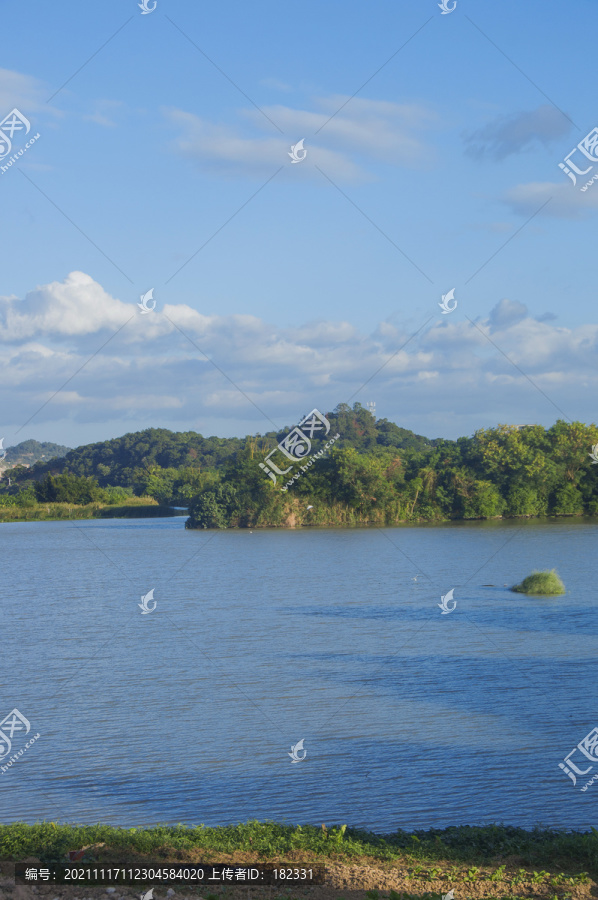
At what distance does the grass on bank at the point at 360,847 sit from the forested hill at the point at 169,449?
91849mm

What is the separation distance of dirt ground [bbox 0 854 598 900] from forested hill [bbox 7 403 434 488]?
92.7 meters

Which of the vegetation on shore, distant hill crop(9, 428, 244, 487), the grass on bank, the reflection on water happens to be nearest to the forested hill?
distant hill crop(9, 428, 244, 487)

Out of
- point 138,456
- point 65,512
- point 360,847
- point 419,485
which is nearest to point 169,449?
point 138,456

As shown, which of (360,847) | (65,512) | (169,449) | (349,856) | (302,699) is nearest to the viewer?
(349,856)

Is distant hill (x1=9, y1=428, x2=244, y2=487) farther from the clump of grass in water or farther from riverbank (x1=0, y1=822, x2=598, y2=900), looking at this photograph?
riverbank (x1=0, y1=822, x2=598, y2=900)

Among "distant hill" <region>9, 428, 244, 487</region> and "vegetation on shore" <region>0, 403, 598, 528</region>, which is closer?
"vegetation on shore" <region>0, 403, 598, 528</region>

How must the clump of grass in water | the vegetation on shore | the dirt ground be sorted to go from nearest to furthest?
the dirt ground, the clump of grass in water, the vegetation on shore

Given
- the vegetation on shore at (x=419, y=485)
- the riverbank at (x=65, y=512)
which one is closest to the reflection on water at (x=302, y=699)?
the vegetation on shore at (x=419, y=485)

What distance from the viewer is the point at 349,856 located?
724 centimetres

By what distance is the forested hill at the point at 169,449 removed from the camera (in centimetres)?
10406

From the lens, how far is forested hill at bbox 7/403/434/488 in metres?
104

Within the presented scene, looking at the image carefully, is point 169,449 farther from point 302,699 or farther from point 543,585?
point 302,699

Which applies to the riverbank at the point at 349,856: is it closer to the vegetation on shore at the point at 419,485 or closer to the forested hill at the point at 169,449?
the vegetation on shore at the point at 419,485

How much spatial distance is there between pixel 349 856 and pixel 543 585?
74.2 ft
